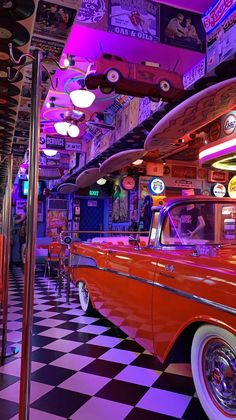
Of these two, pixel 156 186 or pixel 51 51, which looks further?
pixel 156 186

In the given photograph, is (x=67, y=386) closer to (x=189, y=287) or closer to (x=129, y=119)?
(x=189, y=287)

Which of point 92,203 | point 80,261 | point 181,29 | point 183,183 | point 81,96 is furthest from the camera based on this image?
point 92,203

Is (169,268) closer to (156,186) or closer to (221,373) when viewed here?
(221,373)

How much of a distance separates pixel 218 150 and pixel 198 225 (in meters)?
4.53

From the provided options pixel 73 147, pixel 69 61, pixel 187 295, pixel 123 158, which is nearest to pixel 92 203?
pixel 73 147

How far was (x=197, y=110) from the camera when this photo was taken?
5.01 meters

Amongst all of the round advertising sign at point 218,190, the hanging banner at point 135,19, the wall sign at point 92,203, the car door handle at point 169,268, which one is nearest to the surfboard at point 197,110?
the hanging banner at point 135,19

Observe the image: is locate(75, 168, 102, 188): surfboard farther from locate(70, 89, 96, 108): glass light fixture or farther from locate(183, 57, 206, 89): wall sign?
locate(183, 57, 206, 89): wall sign

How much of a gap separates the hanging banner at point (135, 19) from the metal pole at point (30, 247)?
11.9ft

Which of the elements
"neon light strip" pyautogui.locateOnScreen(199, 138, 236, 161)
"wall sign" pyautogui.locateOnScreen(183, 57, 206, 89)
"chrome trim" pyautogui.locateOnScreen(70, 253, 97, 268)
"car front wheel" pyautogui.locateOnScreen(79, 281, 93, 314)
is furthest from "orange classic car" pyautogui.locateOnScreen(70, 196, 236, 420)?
"neon light strip" pyautogui.locateOnScreen(199, 138, 236, 161)

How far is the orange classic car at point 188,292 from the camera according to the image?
2008 mm

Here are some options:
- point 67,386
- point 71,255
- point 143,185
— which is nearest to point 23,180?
point 143,185

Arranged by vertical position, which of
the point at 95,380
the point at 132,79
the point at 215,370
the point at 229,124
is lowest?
the point at 95,380

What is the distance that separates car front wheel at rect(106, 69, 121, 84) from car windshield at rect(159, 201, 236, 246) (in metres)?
3.21
